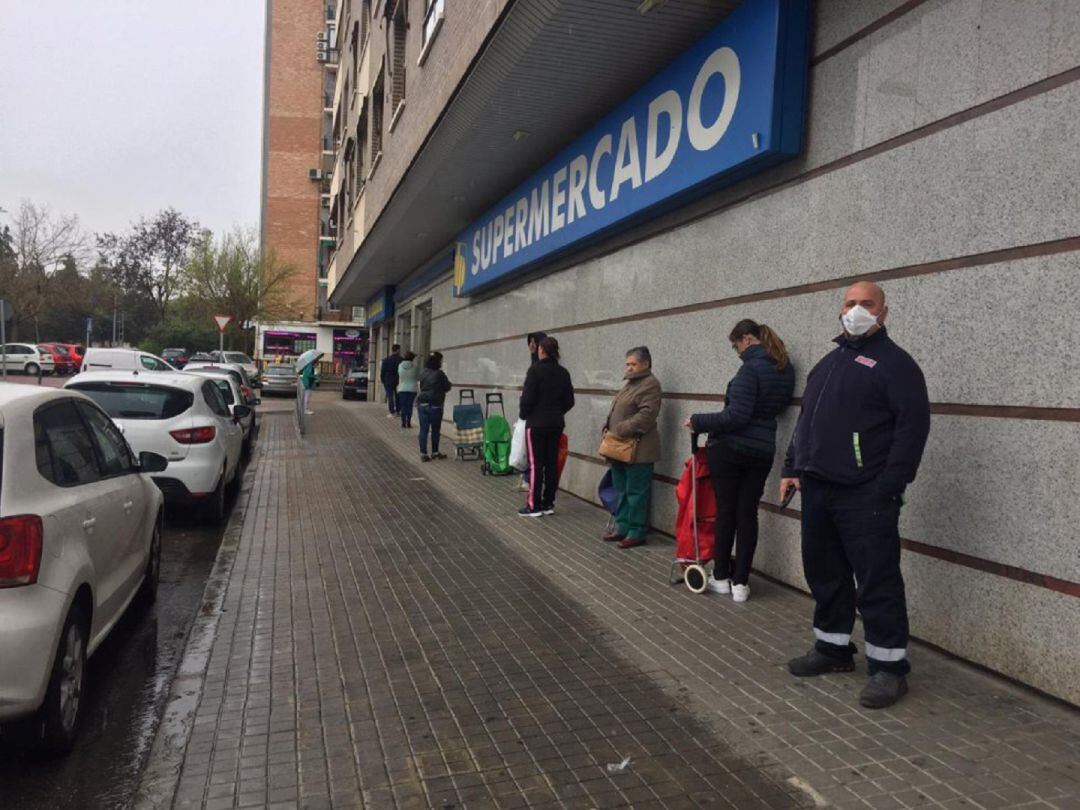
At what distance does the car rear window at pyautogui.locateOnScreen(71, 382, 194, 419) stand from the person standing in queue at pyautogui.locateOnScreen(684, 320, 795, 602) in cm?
535

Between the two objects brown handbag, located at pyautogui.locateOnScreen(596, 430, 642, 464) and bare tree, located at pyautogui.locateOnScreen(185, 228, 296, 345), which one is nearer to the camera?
brown handbag, located at pyautogui.locateOnScreen(596, 430, 642, 464)

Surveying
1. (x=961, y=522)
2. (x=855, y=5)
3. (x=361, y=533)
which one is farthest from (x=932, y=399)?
(x=361, y=533)

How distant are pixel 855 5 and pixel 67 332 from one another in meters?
76.0

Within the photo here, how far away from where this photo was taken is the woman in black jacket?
8141 mm

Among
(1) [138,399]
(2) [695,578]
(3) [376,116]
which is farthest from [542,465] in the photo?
(3) [376,116]

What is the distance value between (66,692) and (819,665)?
340 centimetres

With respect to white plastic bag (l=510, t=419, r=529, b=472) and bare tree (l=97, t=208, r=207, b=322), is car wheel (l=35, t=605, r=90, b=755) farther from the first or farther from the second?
bare tree (l=97, t=208, r=207, b=322)

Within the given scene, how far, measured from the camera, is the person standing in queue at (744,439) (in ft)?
17.0

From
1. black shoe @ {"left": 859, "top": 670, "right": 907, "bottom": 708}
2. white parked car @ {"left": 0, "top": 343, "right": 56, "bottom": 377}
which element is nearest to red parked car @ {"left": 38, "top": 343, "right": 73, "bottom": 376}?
white parked car @ {"left": 0, "top": 343, "right": 56, "bottom": 377}

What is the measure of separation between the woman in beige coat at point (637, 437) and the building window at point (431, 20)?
615 centimetres

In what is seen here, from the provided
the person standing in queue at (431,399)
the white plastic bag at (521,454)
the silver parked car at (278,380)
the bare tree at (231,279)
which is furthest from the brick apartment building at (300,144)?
the white plastic bag at (521,454)

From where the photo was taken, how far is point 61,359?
4294 cm

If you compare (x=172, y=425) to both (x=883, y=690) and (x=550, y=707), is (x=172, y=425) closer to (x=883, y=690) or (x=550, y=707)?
(x=550, y=707)

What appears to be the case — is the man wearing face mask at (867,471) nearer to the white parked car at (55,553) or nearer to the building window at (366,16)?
the white parked car at (55,553)
